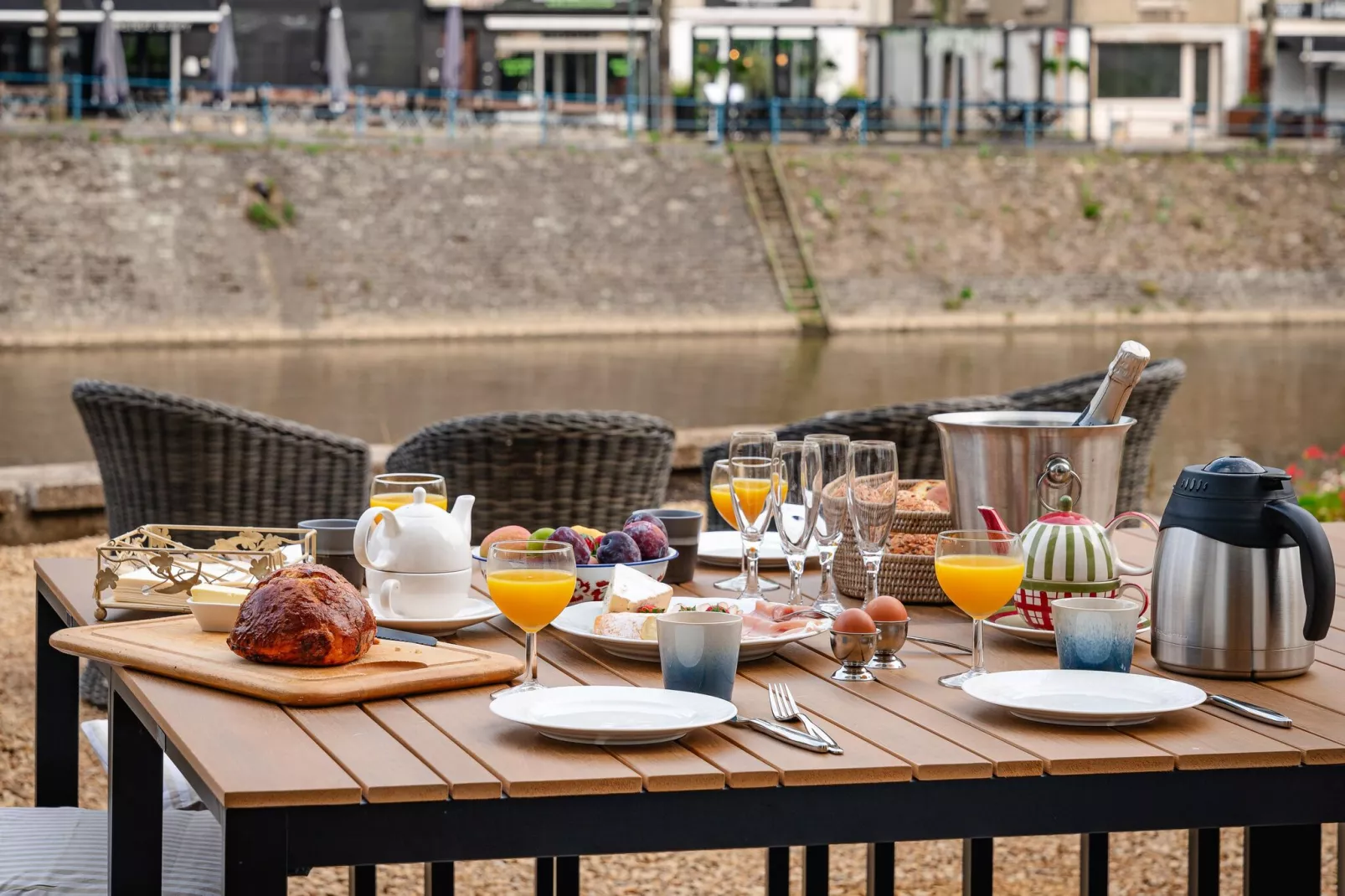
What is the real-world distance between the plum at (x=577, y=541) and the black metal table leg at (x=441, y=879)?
0.48m

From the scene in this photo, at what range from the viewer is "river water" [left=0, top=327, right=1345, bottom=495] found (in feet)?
35.9

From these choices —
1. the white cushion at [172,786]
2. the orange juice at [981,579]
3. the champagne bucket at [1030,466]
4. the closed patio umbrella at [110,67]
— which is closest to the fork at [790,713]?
the orange juice at [981,579]

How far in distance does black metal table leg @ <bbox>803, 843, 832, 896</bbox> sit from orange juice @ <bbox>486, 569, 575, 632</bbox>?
2.37ft

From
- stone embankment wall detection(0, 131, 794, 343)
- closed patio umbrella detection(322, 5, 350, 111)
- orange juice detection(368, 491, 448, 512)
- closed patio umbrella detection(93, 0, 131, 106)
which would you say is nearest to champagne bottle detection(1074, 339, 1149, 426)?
orange juice detection(368, 491, 448, 512)

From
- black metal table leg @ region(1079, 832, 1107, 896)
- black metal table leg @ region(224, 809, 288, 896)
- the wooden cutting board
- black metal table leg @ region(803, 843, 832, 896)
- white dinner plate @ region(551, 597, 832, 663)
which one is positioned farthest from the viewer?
black metal table leg @ region(1079, 832, 1107, 896)

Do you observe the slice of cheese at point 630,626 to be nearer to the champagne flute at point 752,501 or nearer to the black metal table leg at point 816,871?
the champagne flute at point 752,501

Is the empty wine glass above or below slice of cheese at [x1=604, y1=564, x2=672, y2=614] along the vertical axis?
above

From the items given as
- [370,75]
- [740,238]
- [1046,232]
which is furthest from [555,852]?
[370,75]

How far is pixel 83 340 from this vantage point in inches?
720

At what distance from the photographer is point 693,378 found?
1473 centimetres

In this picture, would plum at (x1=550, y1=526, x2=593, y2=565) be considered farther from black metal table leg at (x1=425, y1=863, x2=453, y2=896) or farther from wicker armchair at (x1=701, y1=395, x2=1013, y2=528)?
wicker armchair at (x1=701, y1=395, x2=1013, y2=528)

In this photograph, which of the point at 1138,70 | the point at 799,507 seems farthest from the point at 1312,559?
the point at 1138,70

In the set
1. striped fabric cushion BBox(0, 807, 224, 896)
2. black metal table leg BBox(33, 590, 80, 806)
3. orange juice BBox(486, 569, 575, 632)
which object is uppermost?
orange juice BBox(486, 569, 575, 632)

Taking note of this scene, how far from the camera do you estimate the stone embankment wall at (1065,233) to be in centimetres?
2262
